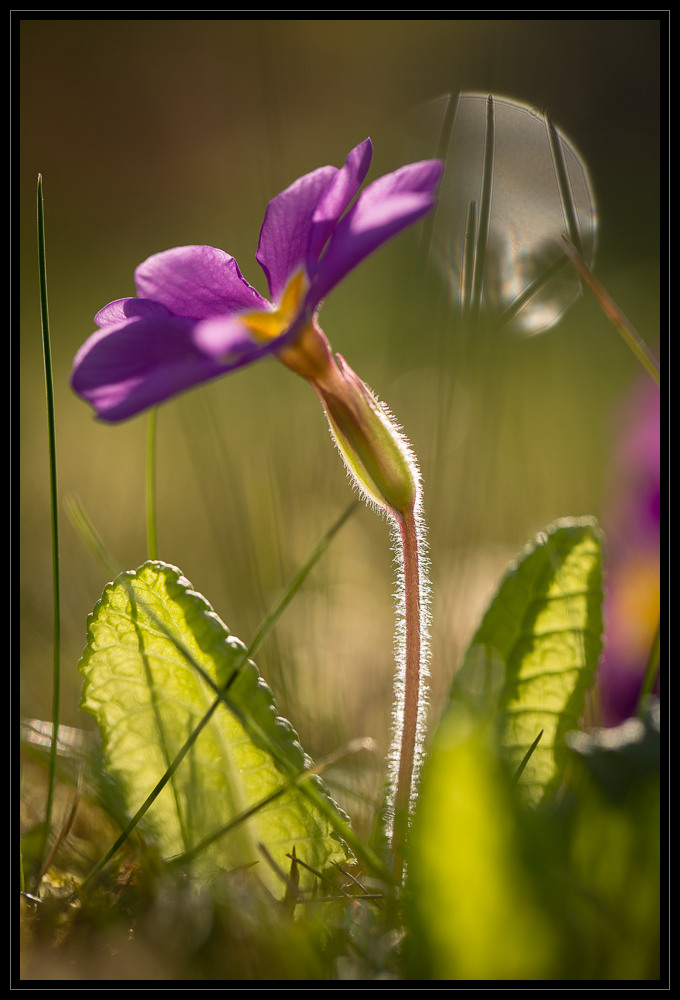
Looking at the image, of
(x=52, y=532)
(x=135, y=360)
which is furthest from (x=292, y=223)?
(x=52, y=532)

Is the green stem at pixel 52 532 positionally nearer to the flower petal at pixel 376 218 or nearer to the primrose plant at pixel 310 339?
the primrose plant at pixel 310 339

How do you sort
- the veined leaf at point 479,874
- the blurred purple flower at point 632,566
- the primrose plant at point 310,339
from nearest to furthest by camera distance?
the veined leaf at point 479,874 → the primrose plant at point 310,339 → the blurred purple flower at point 632,566

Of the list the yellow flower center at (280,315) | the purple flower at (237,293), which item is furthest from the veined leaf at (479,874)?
the yellow flower center at (280,315)

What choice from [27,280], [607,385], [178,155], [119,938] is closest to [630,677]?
[119,938]

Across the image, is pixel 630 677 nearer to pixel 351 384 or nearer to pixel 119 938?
pixel 351 384

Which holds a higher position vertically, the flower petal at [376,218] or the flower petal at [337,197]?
the flower petal at [337,197]

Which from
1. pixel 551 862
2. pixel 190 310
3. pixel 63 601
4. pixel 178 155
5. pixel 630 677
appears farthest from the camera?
pixel 178 155

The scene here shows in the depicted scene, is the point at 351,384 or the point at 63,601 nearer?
the point at 351,384
